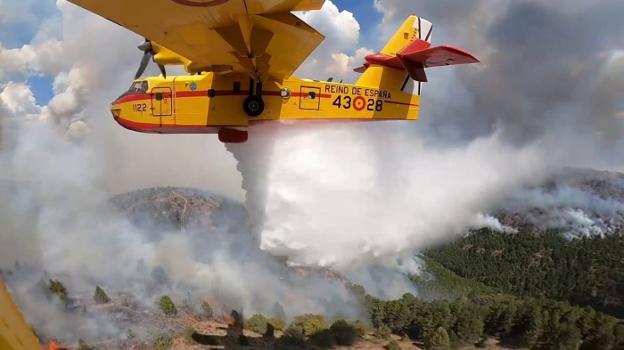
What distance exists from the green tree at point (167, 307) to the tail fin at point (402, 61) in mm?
17723

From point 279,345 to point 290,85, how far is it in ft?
51.5

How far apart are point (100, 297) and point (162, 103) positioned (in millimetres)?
15095

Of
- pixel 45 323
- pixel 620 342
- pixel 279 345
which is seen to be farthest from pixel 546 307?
pixel 45 323

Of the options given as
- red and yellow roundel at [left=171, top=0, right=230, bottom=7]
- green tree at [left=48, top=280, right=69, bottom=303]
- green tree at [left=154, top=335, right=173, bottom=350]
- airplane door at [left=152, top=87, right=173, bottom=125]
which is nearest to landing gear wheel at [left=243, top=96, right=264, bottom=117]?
airplane door at [left=152, top=87, right=173, bottom=125]

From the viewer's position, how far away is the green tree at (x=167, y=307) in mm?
26431

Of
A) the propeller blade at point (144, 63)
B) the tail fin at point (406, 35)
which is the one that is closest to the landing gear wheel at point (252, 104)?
the propeller blade at point (144, 63)

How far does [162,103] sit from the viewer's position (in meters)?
15.5

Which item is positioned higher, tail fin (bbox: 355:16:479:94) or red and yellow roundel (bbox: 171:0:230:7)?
tail fin (bbox: 355:16:479:94)

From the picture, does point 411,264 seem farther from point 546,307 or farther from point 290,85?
point 290,85

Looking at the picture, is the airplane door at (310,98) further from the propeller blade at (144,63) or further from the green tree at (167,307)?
the green tree at (167,307)

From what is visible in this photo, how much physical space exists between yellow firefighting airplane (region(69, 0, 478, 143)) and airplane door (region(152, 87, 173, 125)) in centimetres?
3

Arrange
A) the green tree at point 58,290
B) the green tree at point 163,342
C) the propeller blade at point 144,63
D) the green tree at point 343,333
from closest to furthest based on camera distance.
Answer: the propeller blade at point 144,63, the green tree at point 163,342, the green tree at point 58,290, the green tree at point 343,333

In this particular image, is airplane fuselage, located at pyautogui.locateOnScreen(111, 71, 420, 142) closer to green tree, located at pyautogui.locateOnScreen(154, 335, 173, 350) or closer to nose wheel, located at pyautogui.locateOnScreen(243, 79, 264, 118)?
nose wheel, located at pyautogui.locateOnScreen(243, 79, 264, 118)

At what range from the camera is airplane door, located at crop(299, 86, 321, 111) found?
1524 centimetres
